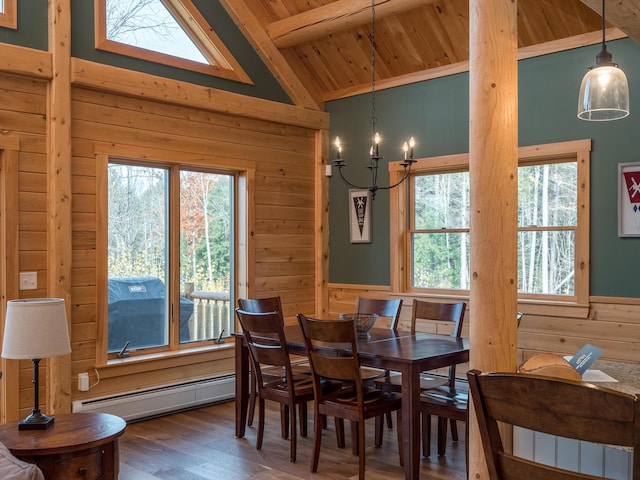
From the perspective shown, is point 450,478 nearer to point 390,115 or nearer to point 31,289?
point 31,289

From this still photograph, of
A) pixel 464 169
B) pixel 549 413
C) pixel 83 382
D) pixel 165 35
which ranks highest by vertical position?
pixel 165 35

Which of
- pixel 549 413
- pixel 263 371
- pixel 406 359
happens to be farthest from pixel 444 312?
pixel 549 413

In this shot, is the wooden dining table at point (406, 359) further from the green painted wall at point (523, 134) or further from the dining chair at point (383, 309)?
the green painted wall at point (523, 134)

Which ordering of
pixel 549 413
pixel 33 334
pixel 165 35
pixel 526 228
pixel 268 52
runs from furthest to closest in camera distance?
pixel 268 52 → pixel 165 35 → pixel 526 228 → pixel 33 334 → pixel 549 413

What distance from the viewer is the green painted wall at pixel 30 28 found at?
13.8 feet

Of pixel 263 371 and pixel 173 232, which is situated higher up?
pixel 173 232

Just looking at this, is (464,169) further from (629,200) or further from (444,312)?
(444,312)

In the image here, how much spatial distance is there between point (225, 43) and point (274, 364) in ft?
10.1

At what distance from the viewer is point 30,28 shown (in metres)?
4.29

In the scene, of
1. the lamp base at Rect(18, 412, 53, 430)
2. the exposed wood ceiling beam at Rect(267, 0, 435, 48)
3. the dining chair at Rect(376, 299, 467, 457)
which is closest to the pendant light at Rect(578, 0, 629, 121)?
the dining chair at Rect(376, 299, 467, 457)

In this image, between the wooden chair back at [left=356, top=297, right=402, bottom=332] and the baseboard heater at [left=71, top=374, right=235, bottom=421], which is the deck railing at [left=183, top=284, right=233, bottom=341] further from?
the wooden chair back at [left=356, top=297, right=402, bottom=332]

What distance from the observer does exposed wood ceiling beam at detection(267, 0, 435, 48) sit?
5.02 m

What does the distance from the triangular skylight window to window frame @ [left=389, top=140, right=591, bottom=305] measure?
70.9 inches

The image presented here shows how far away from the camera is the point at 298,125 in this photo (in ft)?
19.8
